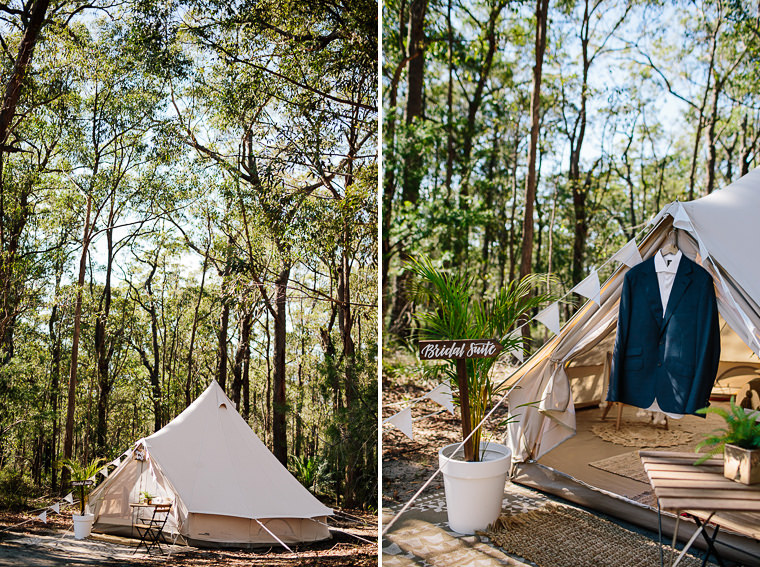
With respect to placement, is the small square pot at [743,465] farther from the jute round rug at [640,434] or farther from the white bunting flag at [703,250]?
the jute round rug at [640,434]

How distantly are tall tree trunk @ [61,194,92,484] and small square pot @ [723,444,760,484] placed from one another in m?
2.74

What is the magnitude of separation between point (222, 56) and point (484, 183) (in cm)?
673

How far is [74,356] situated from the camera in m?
2.67

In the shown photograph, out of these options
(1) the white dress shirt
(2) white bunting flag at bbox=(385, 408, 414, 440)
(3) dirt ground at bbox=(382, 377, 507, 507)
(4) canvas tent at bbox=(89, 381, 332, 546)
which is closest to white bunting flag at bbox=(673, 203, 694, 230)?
(1) the white dress shirt

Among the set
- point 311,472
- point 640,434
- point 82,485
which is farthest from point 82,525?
point 640,434

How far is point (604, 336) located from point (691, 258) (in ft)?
2.42

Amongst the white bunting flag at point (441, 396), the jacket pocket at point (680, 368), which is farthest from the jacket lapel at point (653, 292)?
the white bunting flag at point (441, 396)

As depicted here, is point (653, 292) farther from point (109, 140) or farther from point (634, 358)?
point (109, 140)

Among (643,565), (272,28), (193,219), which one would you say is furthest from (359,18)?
(643,565)

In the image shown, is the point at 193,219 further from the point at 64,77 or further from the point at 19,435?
the point at 19,435

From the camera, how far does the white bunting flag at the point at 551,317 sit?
2.89m

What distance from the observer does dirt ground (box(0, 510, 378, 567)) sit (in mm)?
2396

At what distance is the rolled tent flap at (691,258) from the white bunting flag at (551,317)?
293 millimetres

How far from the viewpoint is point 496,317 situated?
308 cm
